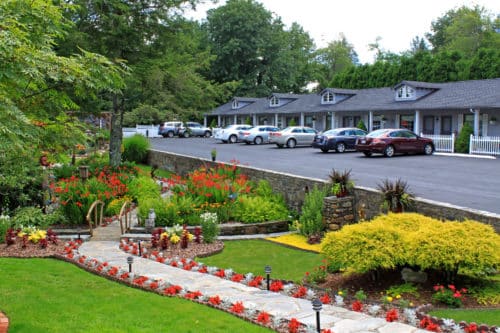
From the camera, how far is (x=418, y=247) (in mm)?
8625

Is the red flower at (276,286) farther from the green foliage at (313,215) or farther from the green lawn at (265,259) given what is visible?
the green foliage at (313,215)

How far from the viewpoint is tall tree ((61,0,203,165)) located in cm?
2333

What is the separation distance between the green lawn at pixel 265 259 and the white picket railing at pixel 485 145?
21019 millimetres

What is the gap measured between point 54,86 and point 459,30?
79411 mm

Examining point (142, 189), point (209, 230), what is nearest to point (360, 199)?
point (209, 230)

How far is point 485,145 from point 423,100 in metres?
9.88

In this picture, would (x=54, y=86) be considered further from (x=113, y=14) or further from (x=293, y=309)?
(x=113, y=14)

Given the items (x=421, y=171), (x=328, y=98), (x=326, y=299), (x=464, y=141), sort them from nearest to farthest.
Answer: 1. (x=326, y=299)
2. (x=421, y=171)
3. (x=464, y=141)
4. (x=328, y=98)

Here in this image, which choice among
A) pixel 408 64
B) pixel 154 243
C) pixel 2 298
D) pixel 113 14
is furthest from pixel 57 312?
pixel 408 64

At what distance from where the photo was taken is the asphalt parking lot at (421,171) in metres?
16.2

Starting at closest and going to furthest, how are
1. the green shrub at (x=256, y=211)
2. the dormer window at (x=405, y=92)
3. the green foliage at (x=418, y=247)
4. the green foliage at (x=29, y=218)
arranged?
the green foliage at (x=418, y=247), the green foliage at (x=29, y=218), the green shrub at (x=256, y=211), the dormer window at (x=405, y=92)

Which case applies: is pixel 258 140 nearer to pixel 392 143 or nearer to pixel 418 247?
pixel 392 143

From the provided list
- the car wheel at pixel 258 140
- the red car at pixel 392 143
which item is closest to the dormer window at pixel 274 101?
the car wheel at pixel 258 140

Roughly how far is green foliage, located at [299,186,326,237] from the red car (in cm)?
1508
